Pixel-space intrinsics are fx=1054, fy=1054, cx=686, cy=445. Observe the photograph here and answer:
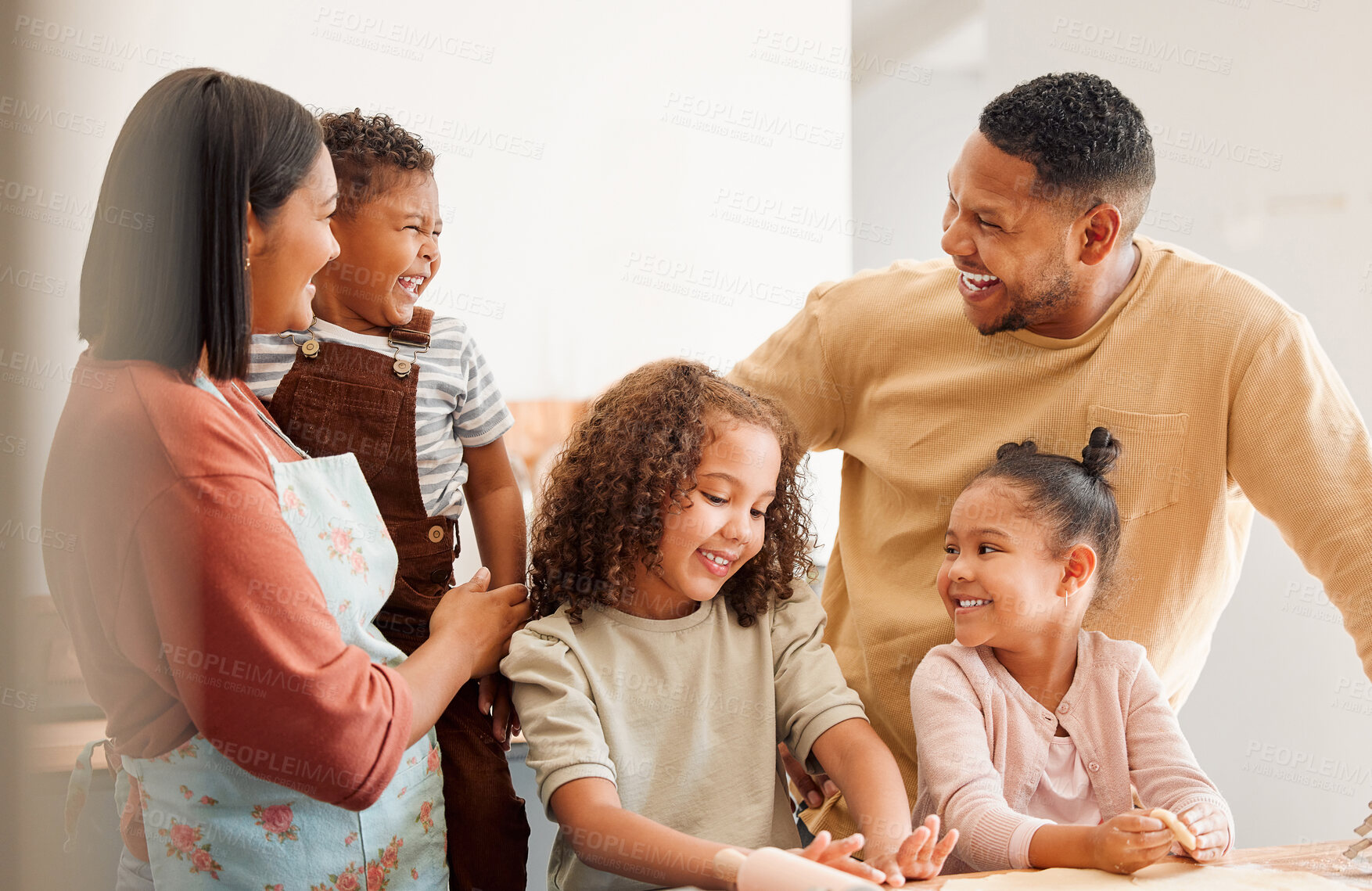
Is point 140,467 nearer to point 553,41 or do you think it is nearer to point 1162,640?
point 1162,640

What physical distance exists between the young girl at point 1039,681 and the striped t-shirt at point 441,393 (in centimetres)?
52

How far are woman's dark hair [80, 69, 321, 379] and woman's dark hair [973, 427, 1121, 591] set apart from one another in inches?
30.2

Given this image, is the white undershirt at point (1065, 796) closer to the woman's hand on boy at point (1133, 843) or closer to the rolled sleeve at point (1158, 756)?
the rolled sleeve at point (1158, 756)

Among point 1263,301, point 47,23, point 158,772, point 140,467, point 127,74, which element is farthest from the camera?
point 1263,301

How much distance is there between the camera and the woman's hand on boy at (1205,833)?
0.91 metres

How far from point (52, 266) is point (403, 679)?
47cm

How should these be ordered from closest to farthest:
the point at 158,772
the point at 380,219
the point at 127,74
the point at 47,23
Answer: the point at 47,23 < the point at 127,74 < the point at 158,772 < the point at 380,219

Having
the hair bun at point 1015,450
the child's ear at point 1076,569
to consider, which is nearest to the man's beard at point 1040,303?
the hair bun at point 1015,450

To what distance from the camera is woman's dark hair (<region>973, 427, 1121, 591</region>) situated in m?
1.11

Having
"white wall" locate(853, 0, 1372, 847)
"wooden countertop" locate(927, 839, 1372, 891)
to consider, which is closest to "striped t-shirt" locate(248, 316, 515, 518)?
"wooden countertop" locate(927, 839, 1372, 891)

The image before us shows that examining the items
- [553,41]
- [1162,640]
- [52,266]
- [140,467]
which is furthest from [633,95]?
[52,266]

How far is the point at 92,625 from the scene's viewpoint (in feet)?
1.98

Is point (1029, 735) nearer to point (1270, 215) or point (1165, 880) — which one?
point (1165, 880)

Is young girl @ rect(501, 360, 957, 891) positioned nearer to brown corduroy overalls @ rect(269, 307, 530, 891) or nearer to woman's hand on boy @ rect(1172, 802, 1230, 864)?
brown corduroy overalls @ rect(269, 307, 530, 891)
